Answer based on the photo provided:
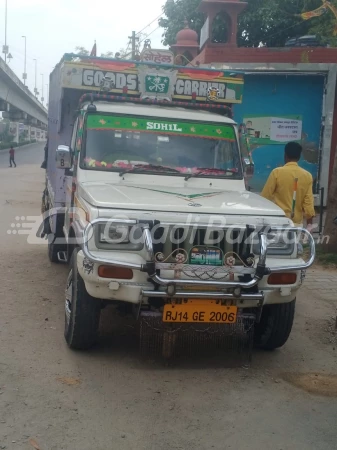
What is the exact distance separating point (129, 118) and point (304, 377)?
117 inches

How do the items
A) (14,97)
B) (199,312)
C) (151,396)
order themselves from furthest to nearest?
(14,97), (199,312), (151,396)

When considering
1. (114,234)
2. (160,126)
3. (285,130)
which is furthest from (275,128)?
(114,234)

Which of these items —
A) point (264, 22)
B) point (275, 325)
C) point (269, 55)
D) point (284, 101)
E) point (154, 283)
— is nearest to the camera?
point (154, 283)

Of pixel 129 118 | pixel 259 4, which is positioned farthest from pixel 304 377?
pixel 259 4

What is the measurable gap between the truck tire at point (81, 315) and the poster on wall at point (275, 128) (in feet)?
31.4

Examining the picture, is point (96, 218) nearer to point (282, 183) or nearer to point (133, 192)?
point (133, 192)

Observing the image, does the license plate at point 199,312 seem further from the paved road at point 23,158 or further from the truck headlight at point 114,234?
the paved road at point 23,158

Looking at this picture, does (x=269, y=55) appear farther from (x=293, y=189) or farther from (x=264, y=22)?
(x=264, y=22)

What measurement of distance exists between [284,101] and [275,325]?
9505 millimetres

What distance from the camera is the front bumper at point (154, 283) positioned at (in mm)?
4254

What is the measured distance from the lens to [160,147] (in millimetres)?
5852

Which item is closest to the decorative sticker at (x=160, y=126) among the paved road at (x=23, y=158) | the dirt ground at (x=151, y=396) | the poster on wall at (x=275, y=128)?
the dirt ground at (x=151, y=396)

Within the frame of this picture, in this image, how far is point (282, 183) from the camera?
6113mm

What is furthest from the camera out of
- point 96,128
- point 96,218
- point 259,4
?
point 259,4
